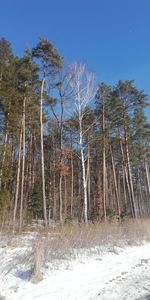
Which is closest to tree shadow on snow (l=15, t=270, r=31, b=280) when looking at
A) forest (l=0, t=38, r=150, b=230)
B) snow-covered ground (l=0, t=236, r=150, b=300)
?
snow-covered ground (l=0, t=236, r=150, b=300)

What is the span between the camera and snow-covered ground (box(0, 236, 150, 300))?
470 centimetres

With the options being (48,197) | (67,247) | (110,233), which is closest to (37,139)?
(48,197)

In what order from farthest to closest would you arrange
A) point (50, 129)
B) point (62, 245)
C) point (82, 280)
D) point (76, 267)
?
1. point (50, 129)
2. point (62, 245)
3. point (76, 267)
4. point (82, 280)

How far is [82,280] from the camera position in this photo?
5496 mm

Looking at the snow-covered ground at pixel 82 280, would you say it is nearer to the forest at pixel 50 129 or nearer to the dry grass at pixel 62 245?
the dry grass at pixel 62 245

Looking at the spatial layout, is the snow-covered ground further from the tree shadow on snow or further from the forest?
the forest

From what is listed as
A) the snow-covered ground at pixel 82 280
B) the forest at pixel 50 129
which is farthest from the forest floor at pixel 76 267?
the forest at pixel 50 129

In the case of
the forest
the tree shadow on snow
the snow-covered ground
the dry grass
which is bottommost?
the snow-covered ground

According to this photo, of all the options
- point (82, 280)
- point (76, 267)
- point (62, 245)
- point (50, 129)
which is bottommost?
point (82, 280)

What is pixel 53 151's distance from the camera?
26969 millimetres

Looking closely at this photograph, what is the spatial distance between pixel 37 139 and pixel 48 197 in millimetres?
6866

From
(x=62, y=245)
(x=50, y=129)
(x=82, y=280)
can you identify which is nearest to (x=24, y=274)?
(x=82, y=280)

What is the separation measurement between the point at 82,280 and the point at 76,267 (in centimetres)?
71

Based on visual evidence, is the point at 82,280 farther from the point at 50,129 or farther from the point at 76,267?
the point at 50,129
